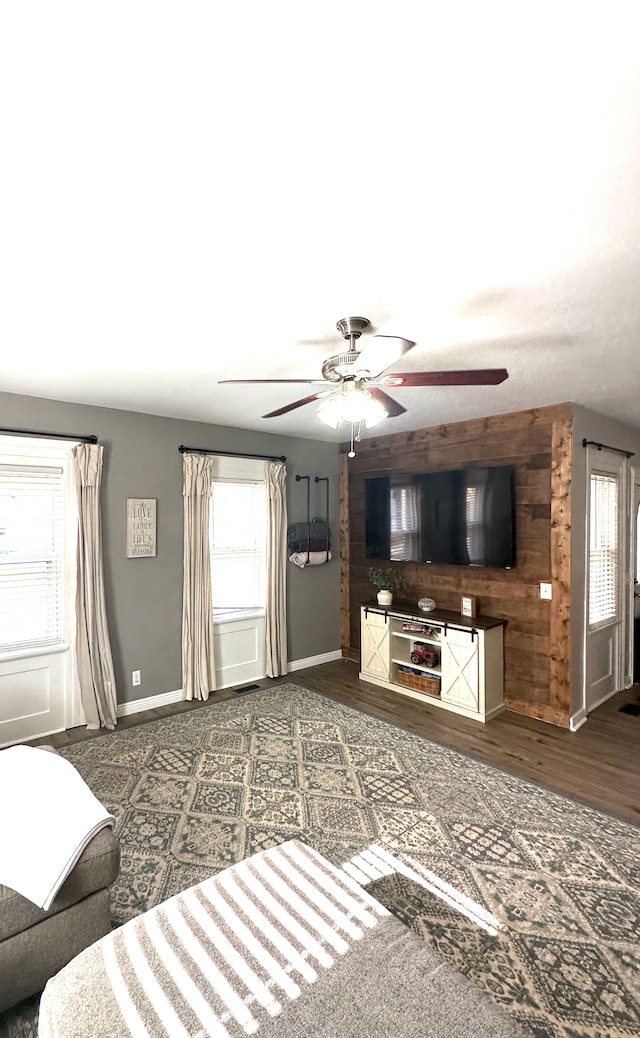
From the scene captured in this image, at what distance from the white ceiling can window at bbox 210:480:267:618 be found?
2.42 meters

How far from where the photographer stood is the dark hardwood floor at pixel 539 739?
10.4 ft

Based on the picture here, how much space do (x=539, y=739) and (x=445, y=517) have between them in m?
1.97

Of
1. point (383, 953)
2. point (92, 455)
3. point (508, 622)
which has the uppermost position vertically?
point (92, 455)

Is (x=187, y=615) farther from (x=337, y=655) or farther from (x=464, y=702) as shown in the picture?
(x=464, y=702)

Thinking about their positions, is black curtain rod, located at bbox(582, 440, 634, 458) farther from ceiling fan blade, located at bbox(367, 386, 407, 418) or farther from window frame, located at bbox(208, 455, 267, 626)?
window frame, located at bbox(208, 455, 267, 626)

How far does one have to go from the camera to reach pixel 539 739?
383 centimetres

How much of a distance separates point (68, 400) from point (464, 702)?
4.05 m

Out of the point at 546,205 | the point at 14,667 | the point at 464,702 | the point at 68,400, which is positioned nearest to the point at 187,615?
the point at 14,667

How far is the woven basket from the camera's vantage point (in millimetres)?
4605

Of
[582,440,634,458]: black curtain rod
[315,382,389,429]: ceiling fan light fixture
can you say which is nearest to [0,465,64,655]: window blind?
[315,382,389,429]: ceiling fan light fixture

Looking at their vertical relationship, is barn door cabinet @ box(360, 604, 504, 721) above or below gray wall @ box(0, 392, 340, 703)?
below

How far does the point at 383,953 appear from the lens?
1423 mm

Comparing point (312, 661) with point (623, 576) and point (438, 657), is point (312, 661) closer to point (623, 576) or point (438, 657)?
point (438, 657)

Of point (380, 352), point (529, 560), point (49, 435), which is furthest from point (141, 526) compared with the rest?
point (529, 560)
